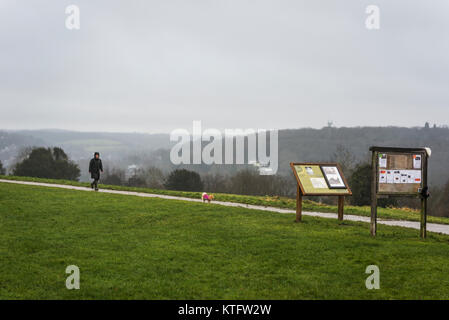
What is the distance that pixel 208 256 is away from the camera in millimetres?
9469

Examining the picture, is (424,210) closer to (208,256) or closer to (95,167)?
(208,256)

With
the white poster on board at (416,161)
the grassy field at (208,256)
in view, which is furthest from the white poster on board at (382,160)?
the grassy field at (208,256)

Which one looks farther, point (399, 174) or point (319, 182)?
point (319, 182)

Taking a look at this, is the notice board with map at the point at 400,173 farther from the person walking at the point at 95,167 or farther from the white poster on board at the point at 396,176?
the person walking at the point at 95,167

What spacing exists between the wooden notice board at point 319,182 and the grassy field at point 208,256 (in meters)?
0.98

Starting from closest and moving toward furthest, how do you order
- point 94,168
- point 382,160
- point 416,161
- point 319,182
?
1. point 382,160
2. point 416,161
3. point 319,182
4. point 94,168

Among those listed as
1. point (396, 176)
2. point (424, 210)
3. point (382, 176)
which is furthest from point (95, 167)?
point (424, 210)

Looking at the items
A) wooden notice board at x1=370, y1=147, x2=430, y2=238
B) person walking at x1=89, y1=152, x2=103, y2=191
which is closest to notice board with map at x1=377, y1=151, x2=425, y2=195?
wooden notice board at x1=370, y1=147, x2=430, y2=238

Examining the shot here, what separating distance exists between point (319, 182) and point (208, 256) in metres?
5.70

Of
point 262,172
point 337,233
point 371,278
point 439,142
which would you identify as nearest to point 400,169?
point 337,233

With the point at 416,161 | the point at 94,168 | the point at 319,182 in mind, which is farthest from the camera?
the point at 94,168

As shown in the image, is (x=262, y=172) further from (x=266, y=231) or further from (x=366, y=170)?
(x=266, y=231)

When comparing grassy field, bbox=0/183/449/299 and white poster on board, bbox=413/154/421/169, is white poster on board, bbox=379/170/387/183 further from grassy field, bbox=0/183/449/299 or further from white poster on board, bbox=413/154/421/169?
grassy field, bbox=0/183/449/299
